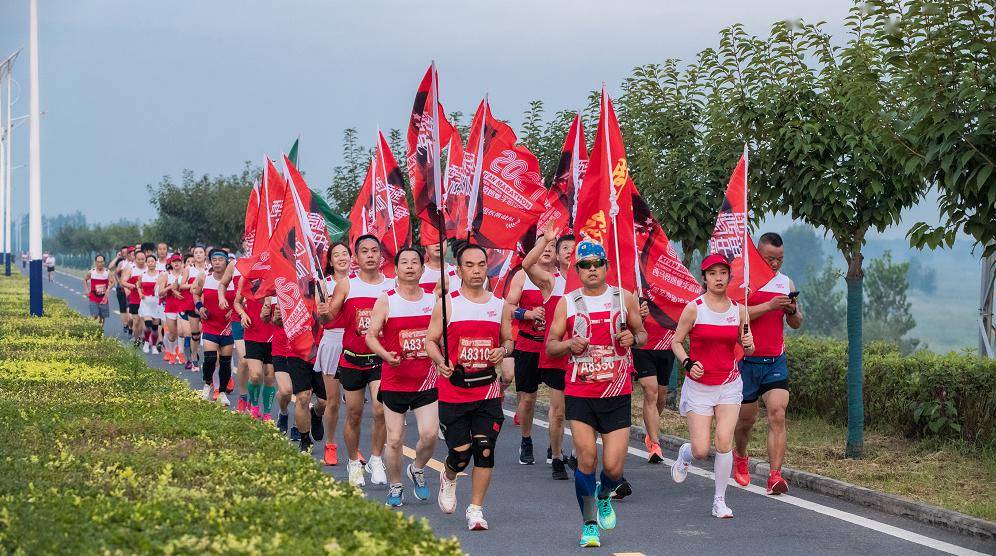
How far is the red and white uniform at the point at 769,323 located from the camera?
34.7ft

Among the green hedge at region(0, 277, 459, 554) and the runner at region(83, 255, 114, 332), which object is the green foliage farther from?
the green hedge at region(0, 277, 459, 554)

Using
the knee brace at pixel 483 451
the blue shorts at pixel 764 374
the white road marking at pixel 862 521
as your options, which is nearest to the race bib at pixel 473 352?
the knee brace at pixel 483 451

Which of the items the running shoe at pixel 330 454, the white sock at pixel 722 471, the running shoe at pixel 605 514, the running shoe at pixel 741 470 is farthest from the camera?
the running shoe at pixel 330 454

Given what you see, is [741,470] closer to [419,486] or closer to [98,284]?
[419,486]

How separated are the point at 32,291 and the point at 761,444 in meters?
19.9

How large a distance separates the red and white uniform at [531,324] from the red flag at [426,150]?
1.66 metres

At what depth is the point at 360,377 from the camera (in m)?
10.9

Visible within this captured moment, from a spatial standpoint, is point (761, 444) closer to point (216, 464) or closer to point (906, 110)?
point (906, 110)

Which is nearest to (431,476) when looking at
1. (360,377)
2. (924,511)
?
(360,377)

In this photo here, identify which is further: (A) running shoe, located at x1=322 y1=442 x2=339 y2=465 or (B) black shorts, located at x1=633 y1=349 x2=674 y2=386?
(B) black shorts, located at x1=633 y1=349 x2=674 y2=386

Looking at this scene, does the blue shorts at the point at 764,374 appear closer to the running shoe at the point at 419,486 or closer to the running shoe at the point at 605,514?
the running shoe at the point at 605,514

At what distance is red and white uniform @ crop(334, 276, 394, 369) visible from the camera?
1088 centimetres

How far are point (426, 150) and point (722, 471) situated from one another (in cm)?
318

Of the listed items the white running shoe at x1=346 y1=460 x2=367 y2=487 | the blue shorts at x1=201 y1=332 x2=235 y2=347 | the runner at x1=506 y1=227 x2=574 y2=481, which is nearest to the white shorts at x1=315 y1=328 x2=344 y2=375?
the white running shoe at x1=346 y1=460 x2=367 y2=487
